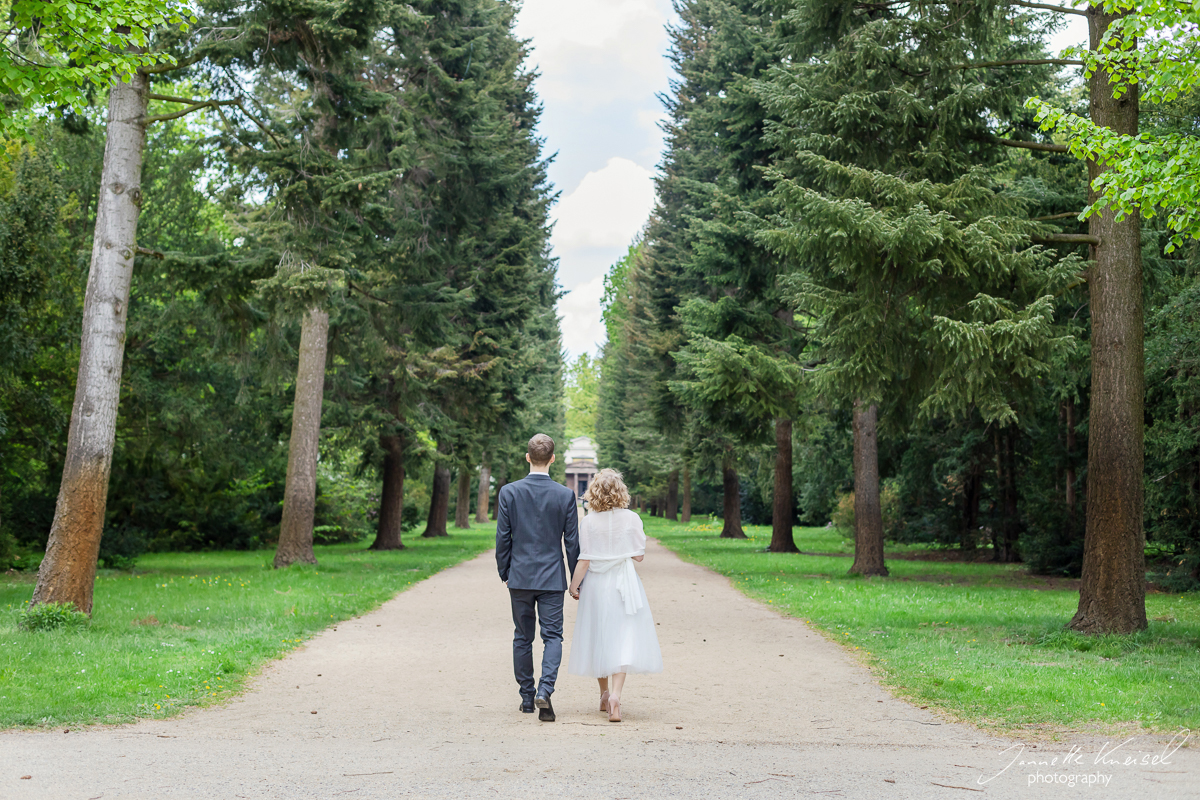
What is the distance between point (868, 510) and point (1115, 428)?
925 centimetres

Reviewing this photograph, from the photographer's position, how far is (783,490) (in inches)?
1037

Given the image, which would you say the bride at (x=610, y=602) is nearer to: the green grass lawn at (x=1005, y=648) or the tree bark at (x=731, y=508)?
the green grass lawn at (x=1005, y=648)

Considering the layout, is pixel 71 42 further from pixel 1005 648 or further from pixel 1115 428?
pixel 1115 428

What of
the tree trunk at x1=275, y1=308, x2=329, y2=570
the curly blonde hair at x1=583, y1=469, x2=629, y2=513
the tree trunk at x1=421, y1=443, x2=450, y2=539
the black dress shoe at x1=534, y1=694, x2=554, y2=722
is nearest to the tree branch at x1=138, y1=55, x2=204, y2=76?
the curly blonde hair at x1=583, y1=469, x2=629, y2=513

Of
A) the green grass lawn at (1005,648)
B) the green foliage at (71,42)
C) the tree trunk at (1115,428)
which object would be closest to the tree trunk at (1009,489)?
the green grass lawn at (1005,648)

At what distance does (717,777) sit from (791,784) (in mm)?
382

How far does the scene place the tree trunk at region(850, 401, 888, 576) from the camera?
62.5 feet

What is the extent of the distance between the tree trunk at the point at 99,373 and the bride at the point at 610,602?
20.9 feet

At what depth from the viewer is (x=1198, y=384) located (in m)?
14.4

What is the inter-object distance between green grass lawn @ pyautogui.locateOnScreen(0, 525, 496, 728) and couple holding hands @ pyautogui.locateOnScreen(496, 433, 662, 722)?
253 centimetres

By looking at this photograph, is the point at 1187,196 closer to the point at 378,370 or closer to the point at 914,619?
the point at 914,619

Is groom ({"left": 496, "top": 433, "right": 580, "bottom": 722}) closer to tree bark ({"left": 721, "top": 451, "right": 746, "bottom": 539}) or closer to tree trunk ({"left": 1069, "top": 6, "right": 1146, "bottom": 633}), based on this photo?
tree trunk ({"left": 1069, "top": 6, "right": 1146, "bottom": 633})

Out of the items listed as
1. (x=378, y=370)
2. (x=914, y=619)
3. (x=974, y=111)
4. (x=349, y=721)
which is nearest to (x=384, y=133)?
(x=378, y=370)

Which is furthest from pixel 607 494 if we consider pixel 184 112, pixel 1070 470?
pixel 1070 470
